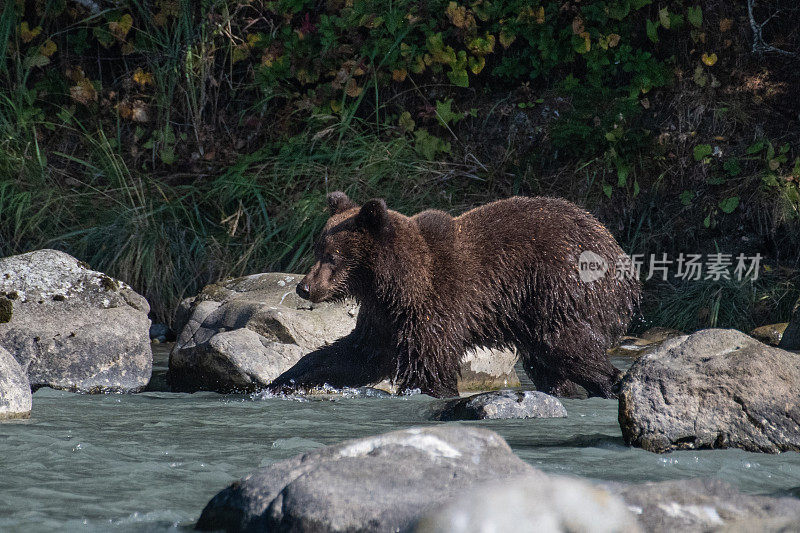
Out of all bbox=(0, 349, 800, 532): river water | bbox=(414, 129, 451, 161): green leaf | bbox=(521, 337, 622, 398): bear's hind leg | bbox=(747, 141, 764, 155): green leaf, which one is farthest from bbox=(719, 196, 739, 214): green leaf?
bbox=(0, 349, 800, 532): river water

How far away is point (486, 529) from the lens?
226 centimetres

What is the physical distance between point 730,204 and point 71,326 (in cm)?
653

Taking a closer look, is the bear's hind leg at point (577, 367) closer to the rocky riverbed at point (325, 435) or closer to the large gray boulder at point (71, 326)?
the rocky riverbed at point (325, 435)

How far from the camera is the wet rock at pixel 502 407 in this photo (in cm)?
501

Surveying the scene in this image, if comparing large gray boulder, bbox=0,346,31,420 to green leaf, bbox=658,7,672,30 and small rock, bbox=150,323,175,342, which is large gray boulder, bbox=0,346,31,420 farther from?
green leaf, bbox=658,7,672,30

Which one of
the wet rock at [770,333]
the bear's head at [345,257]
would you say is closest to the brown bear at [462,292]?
the bear's head at [345,257]

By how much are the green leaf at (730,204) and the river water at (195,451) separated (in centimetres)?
430

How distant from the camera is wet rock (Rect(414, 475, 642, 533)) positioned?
2.28 meters

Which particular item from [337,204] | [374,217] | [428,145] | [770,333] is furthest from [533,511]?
[428,145]

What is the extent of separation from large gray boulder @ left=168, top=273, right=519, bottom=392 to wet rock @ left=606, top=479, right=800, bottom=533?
3550 millimetres

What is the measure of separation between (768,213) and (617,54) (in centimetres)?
234

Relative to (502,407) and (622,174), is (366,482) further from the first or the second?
(622,174)

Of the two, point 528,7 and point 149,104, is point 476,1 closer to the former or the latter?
point 528,7

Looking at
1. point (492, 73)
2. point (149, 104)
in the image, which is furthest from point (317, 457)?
point (149, 104)
